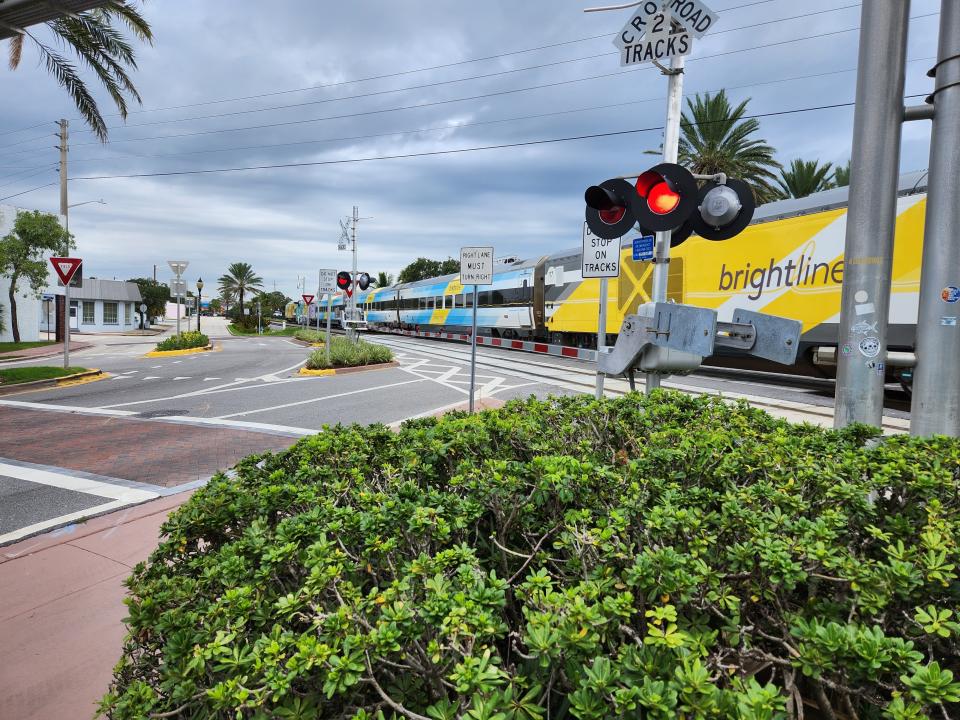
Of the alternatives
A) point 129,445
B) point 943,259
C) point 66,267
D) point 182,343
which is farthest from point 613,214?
point 182,343

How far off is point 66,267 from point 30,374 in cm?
306

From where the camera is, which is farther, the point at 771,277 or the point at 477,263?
the point at 771,277

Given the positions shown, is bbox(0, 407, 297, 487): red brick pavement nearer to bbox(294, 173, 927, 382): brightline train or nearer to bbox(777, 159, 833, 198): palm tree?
bbox(294, 173, 927, 382): brightline train

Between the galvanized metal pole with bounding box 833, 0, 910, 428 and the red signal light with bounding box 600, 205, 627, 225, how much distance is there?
1579 mm

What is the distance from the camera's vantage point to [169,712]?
147cm

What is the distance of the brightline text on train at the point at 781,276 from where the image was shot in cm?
1145

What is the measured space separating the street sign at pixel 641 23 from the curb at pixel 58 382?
48.6ft

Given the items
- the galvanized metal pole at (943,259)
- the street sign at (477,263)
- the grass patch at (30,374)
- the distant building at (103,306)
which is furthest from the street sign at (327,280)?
the distant building at (103,306)

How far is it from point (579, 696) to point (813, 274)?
12.8 metres

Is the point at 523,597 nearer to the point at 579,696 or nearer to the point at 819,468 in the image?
the point at 579,696

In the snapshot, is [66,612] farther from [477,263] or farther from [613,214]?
[477,263]

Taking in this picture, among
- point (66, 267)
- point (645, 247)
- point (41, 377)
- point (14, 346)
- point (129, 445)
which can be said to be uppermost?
point (66, 267)

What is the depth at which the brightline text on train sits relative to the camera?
11445mm

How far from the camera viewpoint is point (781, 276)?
40.9 feet
